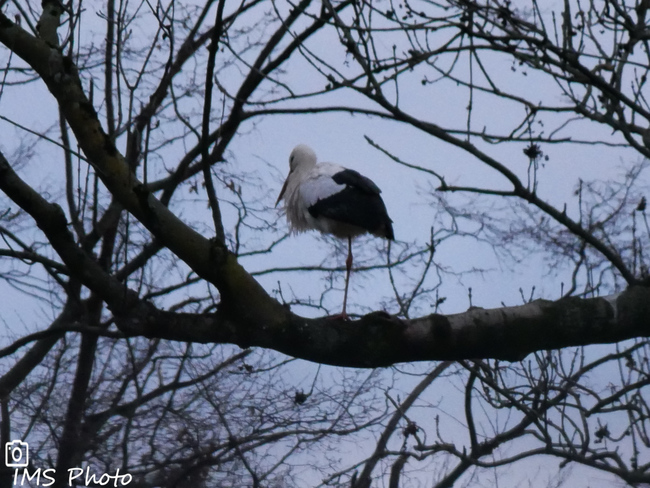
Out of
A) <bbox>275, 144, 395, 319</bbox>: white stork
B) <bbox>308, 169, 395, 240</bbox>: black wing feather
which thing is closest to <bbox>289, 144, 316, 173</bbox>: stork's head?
<bbox>275, 144, 395, 319</bbox>: white stork

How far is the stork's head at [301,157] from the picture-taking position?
7.30 metres

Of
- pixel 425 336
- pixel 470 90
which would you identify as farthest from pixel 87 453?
pixel 470 90

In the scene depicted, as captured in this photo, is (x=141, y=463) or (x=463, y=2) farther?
(x=141, y=463)

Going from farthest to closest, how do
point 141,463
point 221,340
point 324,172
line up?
point 324,172 → point 141,463 → point 221,340

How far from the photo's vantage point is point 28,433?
6160mm

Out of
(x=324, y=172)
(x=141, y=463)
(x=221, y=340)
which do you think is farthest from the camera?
(x=324, y=172)

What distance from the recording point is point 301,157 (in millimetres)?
7375

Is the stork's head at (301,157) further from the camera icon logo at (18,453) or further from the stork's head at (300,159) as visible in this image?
the camera icon logo at (18,453)

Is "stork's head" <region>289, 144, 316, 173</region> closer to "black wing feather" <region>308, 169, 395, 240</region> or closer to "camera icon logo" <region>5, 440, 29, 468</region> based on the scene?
"black wing feather" <region>308, 169, 395, 240</region>

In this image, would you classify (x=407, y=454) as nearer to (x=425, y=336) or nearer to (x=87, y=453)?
(x=87, y=453)

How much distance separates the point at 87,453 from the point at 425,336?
141 inches

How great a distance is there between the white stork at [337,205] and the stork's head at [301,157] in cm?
37

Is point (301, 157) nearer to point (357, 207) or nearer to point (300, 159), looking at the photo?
point (300, 159)

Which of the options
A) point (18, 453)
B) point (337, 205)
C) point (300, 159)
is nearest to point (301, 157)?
point (300, 159)
